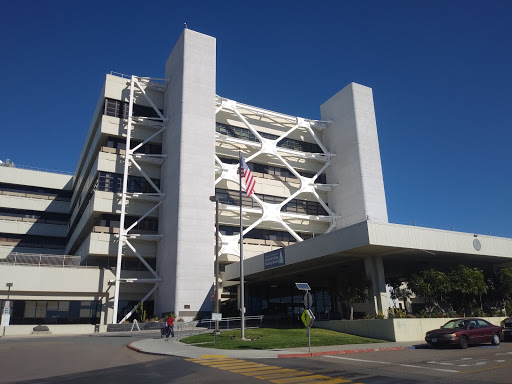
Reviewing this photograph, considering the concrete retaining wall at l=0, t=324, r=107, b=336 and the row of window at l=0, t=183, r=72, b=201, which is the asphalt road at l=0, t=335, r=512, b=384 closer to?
the concrete retaining wall at l=0, t=324, r=107, b=336

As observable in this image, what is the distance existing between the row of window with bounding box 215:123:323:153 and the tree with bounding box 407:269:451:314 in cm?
3360

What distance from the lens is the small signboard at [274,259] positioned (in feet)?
108

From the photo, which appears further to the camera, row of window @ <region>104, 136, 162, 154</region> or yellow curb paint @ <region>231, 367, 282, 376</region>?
row of window @ <region>104, 136, 162, 154</region>

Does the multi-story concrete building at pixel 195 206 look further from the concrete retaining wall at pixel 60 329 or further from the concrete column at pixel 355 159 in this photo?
the concrete retaining wall at pixel 60 329

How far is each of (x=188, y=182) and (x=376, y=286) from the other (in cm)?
2342

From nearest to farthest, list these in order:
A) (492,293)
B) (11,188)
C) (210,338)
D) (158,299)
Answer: (210,338), (492,293), (158,299), (11,188)

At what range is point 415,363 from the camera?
1453 cm

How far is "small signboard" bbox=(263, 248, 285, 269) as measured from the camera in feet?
108

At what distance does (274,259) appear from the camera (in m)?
33.9

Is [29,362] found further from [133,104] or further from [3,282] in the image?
[133,104]

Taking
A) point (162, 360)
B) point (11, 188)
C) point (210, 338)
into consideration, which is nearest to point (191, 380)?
point (162, 360)

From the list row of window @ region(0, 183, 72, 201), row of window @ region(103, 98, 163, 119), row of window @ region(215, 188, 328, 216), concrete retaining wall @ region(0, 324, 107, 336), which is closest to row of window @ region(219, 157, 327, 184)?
row of window @ region(215, 188, 328, 216)

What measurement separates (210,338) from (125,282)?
2308 cm

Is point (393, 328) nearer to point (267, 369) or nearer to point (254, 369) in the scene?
point (267, 369)
